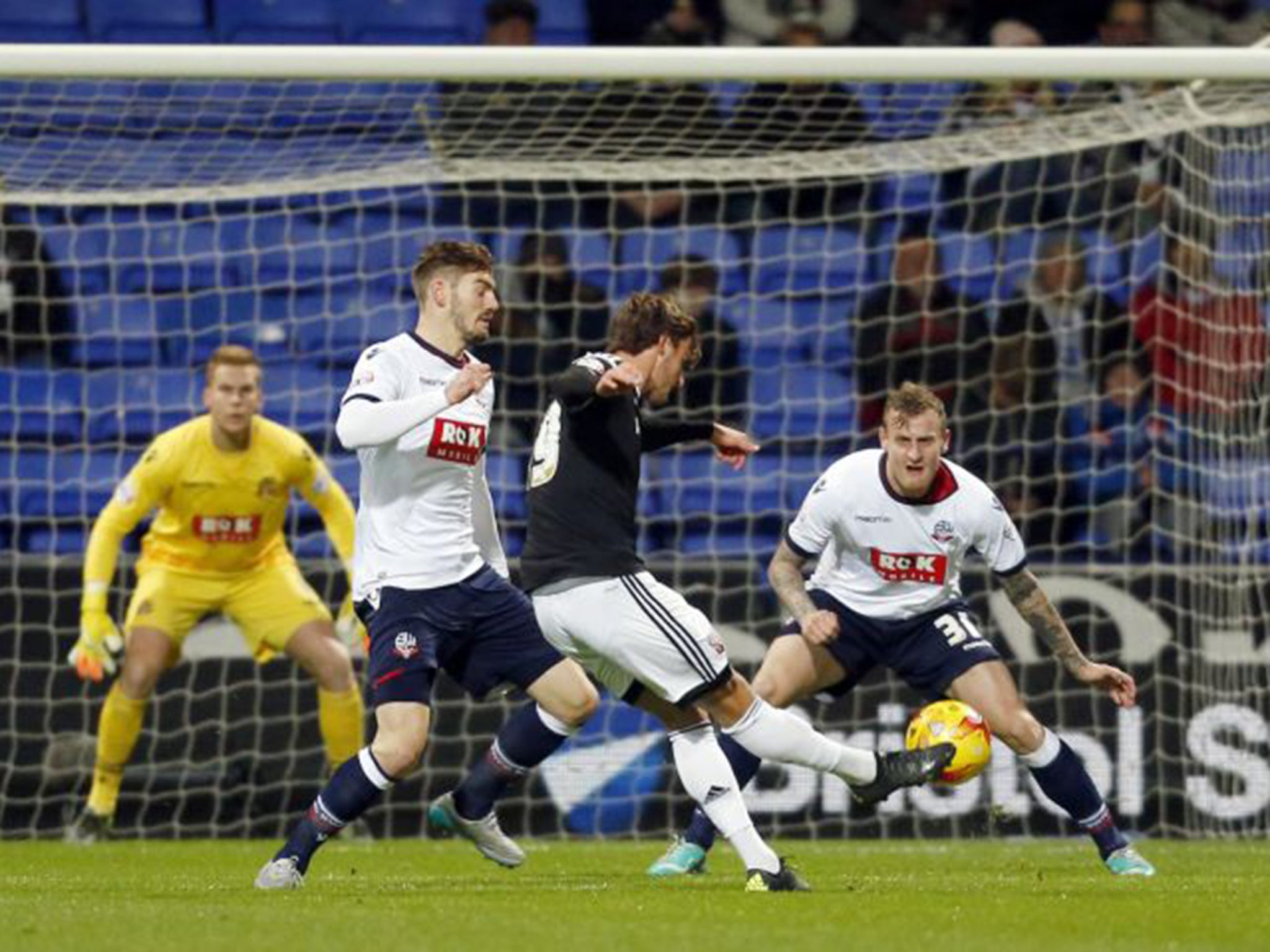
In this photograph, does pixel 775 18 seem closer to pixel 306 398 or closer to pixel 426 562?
pixel 306 398

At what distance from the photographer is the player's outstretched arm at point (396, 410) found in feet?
24.6

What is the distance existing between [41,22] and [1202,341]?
267 inches

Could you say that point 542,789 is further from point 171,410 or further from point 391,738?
point 391,738

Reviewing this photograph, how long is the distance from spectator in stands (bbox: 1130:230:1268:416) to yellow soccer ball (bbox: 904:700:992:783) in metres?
4.11

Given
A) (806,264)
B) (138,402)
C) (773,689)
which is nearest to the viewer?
(773,689)

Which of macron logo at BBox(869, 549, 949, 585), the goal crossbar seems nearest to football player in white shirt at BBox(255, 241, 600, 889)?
macron logo at BBox(869, 549, 949, 585)

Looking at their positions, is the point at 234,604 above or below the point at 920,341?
below

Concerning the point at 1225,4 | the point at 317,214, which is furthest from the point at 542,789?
the point at 1225,4

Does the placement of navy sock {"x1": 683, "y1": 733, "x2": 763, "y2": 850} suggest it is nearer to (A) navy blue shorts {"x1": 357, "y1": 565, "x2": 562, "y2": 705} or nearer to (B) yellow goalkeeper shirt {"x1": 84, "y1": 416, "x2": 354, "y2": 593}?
(A) navy blue shorts {"x1": 357, "y1": 565, "x2": 562, "y2": 705}

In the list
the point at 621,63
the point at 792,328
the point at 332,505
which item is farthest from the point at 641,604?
the point at 792,328

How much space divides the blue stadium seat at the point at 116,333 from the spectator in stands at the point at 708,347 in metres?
2.67

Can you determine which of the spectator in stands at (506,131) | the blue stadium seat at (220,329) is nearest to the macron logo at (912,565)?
the spectator in stands at (506,131)

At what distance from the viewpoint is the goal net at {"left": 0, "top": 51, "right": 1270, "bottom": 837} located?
456 inches

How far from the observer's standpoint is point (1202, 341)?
12375 mm
